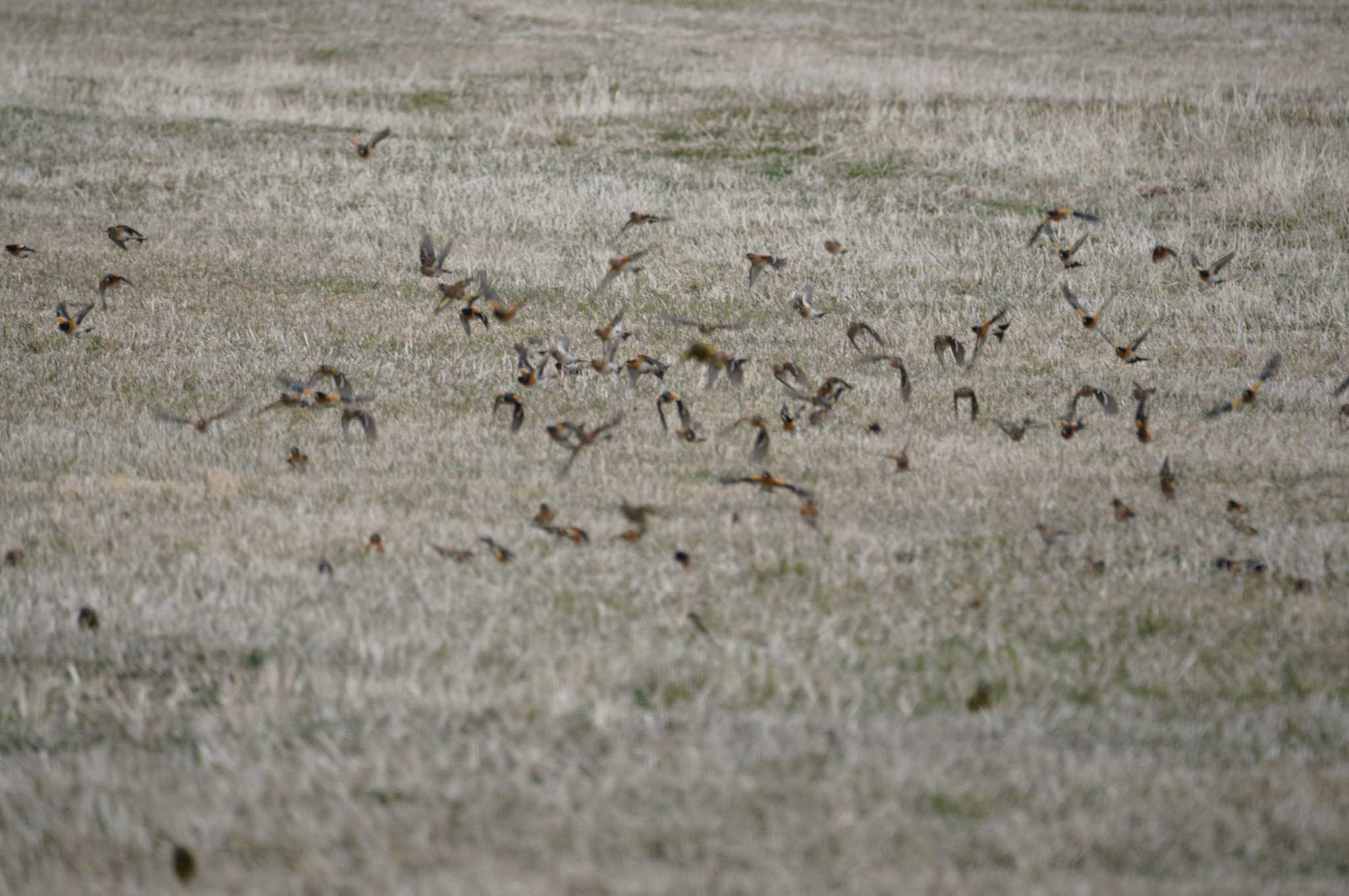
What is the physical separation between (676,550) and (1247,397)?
416 centimetres

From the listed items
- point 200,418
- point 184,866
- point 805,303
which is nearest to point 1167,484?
point 805,303

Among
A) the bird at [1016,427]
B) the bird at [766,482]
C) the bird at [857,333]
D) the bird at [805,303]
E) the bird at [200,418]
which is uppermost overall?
the bird at [805,303]

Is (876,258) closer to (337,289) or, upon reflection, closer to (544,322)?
(544,322)

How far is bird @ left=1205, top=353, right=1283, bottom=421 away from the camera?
741cm

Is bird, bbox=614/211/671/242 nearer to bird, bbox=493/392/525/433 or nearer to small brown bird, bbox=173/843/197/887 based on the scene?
bird, bbox=493/392/525/433

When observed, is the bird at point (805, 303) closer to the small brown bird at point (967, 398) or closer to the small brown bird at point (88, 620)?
the small brown bird at point (967, 398)

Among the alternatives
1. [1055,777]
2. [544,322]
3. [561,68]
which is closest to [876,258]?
[544,322]

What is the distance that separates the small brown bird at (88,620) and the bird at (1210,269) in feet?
25.3

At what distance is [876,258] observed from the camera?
1265 centimetres

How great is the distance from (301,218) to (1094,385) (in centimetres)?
917

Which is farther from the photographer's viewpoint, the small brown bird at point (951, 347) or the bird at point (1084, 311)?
the bird at point (1084, 311)

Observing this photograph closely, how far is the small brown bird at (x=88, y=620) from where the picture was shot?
16.6 ft

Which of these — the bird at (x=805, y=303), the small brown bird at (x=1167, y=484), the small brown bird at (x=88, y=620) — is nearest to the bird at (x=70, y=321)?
the small brown bird at (x=88, y=620)

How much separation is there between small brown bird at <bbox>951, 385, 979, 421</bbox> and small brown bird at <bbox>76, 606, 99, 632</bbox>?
4726 mm
